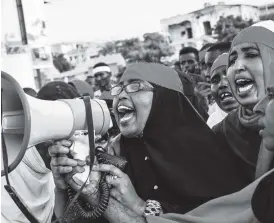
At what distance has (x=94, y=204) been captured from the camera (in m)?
2.10

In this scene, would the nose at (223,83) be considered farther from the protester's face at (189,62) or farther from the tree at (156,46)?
the tree at (156,46)

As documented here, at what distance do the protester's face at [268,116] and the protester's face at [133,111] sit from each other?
68 cm

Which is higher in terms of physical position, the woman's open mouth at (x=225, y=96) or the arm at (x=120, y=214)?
the woman's open mouth at (x=225, y=96)

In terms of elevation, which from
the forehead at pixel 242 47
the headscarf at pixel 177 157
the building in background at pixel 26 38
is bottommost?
the headscarf at pixel 177 157

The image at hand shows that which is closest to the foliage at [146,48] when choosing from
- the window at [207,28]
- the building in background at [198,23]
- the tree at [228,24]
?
the building in background at [198,23]

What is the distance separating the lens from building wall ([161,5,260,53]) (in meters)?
36.2

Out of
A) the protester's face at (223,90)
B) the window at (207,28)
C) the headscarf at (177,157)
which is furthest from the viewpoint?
the window at (207,28)

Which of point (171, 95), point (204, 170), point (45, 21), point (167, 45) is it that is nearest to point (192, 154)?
point (204, 170)

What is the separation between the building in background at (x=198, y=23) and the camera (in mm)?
36250

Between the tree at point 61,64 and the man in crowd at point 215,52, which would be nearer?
the man in crowd at point 215,52

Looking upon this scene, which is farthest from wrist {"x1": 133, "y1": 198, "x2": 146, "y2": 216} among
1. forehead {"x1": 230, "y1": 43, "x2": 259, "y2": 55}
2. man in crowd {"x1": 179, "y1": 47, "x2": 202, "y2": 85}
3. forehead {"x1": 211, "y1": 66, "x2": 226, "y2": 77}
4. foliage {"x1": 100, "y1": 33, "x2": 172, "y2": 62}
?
foliage {"x1": 100, "y1": 33, "x2": 172, "y2": 62}

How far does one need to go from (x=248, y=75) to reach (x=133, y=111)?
62 centimetres

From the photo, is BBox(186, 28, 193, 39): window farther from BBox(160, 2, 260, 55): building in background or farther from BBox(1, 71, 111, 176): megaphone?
BBox(1, 71, 111, 176): megaphone

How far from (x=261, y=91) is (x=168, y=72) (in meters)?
0.56
